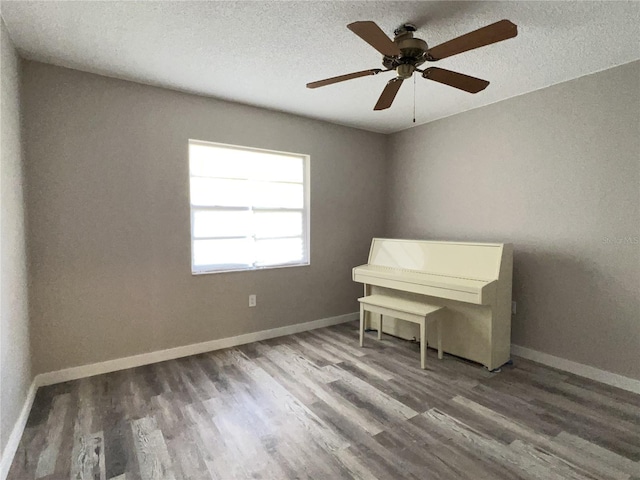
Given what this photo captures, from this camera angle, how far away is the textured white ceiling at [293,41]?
1.82 m

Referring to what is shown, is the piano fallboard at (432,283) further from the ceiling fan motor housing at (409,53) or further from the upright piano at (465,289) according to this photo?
the ceiling fan motor housing at (409,53)

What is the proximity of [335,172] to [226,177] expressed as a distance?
131 cm

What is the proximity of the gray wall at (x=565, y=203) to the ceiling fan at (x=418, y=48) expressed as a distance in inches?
51.9

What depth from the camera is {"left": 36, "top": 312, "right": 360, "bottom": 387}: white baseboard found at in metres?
2.58

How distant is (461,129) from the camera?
352 cm

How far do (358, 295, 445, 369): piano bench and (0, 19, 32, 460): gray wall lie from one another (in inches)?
99.9

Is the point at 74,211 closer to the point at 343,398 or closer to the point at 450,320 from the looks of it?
the point at 343,398

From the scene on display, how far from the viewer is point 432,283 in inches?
114

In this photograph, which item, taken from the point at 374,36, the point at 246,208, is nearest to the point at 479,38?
the point at 374,36

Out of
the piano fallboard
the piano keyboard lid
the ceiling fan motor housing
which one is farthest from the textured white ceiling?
the piano fallboard

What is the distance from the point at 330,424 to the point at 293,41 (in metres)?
2.39

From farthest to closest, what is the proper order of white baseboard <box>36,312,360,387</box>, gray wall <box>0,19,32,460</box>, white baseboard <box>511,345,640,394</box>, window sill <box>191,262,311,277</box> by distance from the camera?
window sill <box>191,262,311,277</box> < white baseboard <box>36,312,360,387</box> < white baseboard <box>511,345,640,394</box> < gray wall <box>0,19,32,460</box>

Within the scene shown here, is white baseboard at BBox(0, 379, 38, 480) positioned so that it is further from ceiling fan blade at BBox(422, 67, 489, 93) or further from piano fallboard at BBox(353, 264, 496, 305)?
ceiling fan blade at BBox(422, 67, 489, 93)

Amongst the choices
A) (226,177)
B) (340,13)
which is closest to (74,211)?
(226,177)
